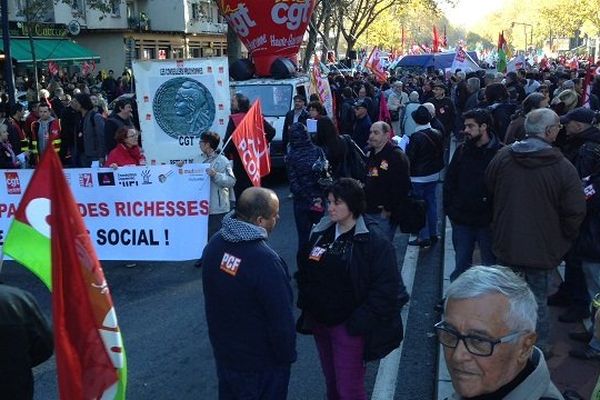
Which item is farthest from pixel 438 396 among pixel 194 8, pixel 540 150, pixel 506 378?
pixel 194 8

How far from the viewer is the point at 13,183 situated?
23.9 ft

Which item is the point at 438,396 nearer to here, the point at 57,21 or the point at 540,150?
the point at 540,150

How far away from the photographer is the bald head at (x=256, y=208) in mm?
3480

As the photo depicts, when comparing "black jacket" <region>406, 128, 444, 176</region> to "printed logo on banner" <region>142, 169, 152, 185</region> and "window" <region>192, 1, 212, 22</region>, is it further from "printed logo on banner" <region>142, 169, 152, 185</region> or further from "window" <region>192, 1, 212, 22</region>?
"window" <region>192, 1, 212, 22</region>

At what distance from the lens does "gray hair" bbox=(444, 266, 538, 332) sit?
1.94m

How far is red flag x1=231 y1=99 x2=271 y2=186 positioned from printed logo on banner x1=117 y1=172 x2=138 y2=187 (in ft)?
3.93

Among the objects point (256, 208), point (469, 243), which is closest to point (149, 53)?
point (469, 243)

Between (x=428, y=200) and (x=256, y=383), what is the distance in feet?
15.8

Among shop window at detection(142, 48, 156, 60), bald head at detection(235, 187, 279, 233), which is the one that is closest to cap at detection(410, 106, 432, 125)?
bald head at detection(235, 187, 279, 233)

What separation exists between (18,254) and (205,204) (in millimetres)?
4045

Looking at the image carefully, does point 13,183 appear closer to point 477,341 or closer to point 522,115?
point 522,115

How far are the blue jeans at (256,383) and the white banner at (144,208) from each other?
360cm

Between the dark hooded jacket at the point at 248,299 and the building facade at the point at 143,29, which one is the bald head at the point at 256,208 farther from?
the building facade at the point at 143,29

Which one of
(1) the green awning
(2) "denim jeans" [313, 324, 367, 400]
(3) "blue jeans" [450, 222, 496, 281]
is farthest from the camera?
(1) the green awning
